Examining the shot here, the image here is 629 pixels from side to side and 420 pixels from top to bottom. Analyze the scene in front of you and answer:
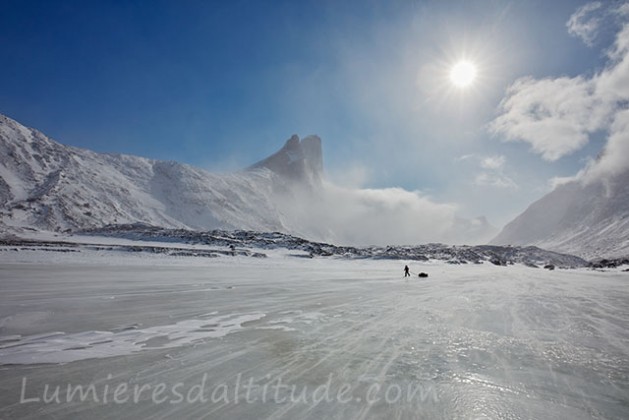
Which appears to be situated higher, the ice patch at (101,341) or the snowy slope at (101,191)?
the snowy slope at (101,191)

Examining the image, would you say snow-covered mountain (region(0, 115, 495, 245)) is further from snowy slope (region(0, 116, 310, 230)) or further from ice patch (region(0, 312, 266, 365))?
ice patch (region(0, 312, 266, 365))

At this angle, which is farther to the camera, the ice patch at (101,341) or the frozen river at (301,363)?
the ice patch at (101,341)

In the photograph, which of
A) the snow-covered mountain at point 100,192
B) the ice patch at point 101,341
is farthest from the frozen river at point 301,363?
the snow-covered mountain at point 100,192

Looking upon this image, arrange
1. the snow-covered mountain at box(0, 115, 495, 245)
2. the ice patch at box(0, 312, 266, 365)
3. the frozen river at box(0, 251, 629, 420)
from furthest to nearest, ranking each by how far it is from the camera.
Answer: the snow-covered mountain at box(0, 115, 495, 245), the ice patch at box(0, 312, 266, 365), the frozen river at box(0, 251, 629, 420)

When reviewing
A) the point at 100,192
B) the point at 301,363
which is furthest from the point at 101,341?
the point at 100,192

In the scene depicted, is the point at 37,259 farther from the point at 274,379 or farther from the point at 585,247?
the point at 585,247

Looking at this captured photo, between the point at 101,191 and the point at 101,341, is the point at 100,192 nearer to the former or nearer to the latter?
the point at 101,191

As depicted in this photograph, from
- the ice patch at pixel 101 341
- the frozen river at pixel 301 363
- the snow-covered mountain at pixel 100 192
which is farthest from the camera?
the snow-covered mountain at pixel 100 192

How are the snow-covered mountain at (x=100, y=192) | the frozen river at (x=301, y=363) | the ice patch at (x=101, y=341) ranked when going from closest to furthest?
the frozen river at (x=301, y=363) < the ice patch at (x=101, y=341) < the snow-covered mountain at (x=100, y=192)

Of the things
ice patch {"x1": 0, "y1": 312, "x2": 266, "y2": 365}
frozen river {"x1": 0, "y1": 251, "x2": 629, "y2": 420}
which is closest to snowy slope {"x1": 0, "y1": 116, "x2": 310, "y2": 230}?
ice patch {"x1": 0, "y1": 312, "x2": 266, "y2": 365}

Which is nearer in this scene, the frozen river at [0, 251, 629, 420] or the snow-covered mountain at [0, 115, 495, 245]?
the frozen river at [0, 251, 629, 420]

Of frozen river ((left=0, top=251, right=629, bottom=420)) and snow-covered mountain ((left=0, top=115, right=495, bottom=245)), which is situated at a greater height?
snow-covered mountain ((left=0, top=115, right=495, bottom=245))

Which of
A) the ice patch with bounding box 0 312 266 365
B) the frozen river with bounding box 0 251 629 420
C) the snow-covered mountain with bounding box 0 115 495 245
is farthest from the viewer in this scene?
the snow-covered mountain with bounding box 0 115 495 245

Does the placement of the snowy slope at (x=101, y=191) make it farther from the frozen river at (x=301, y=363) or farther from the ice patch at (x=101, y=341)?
the frozen river at (x=301, y=363)
